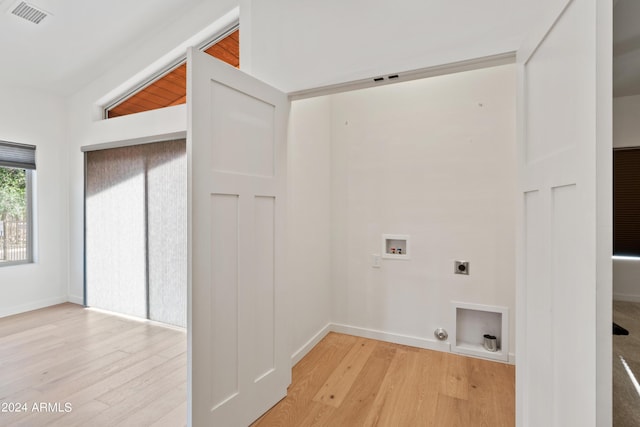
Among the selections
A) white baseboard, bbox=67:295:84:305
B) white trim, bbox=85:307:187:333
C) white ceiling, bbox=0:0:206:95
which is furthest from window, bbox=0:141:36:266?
white trim, bbox=85:307:187:333

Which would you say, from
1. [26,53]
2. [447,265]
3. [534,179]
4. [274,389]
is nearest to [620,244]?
[447,265]

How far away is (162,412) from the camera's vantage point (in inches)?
74.0

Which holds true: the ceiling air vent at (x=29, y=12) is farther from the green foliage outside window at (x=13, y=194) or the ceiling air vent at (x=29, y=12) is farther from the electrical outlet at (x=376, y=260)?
the electrical outlet at (x=376, y=260)

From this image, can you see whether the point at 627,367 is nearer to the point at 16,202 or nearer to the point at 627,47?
the point at 627,47

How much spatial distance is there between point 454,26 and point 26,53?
4014 mm

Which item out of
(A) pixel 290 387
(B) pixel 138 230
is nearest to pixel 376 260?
(A) pixel 290 387

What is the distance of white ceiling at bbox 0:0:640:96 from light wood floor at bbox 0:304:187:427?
272 centimetres

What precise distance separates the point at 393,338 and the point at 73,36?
4244mm

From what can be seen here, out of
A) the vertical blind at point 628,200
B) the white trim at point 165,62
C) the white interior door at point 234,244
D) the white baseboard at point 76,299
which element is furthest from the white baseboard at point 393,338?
the white baseboard at point 76,299

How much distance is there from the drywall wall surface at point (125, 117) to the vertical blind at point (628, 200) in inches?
123

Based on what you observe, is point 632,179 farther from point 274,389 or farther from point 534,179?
point 274,389

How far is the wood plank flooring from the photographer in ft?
5.93

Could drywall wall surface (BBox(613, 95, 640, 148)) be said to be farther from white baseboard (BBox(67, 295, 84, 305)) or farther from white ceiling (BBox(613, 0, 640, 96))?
white baseboard (BBox(67, 295, 84, 305))

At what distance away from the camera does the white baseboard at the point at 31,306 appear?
11.3 ft
